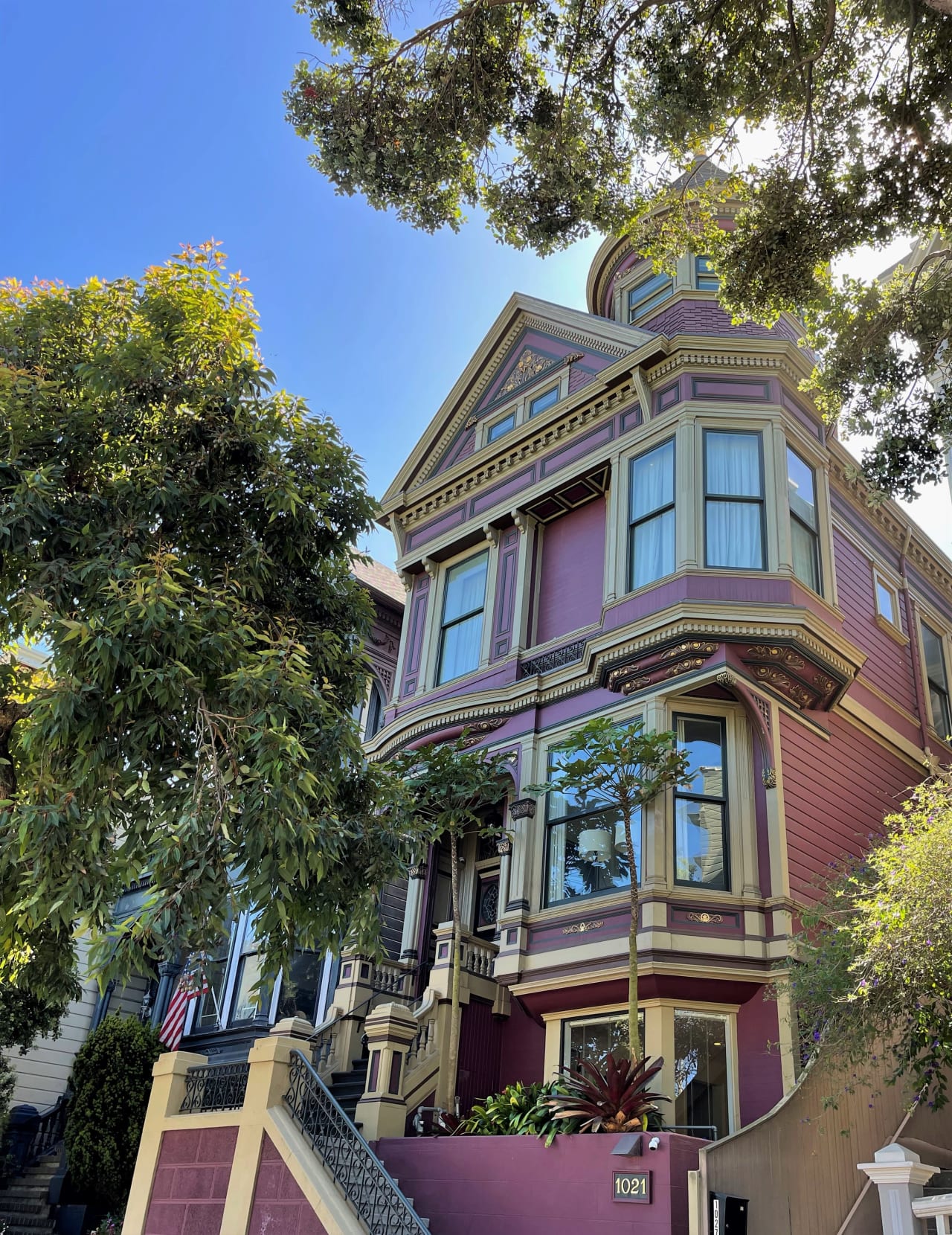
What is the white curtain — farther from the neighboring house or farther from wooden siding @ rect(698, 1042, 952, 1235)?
wooden siding @ rect(698, 1042, 952, 1235)

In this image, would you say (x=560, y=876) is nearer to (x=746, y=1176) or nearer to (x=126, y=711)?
(x=746, y=1176)

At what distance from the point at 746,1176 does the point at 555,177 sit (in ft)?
32.6

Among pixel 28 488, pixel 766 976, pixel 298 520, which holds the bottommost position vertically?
pixel 766 976

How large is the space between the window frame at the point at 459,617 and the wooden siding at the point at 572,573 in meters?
1.06

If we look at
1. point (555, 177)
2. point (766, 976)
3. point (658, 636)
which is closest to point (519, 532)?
point (658, 636)

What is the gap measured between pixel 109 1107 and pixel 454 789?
7712mm

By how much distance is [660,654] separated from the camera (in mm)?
14055

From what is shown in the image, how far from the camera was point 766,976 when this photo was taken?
12.2 metres

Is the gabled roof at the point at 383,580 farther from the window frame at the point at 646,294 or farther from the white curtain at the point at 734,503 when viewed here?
the white curtain at the point at 734,503

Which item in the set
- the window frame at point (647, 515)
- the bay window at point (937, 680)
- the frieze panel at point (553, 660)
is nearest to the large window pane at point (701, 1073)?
the frieze panel at point (553, 660)

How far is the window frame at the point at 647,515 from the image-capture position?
14.9m

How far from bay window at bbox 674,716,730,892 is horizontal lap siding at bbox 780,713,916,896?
2.57 feet

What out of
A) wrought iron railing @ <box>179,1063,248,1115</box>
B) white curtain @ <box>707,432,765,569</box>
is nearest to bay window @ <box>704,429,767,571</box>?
white curtain @ <box>707,432,765,569</box>

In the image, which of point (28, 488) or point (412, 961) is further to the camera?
point (412, 961)
